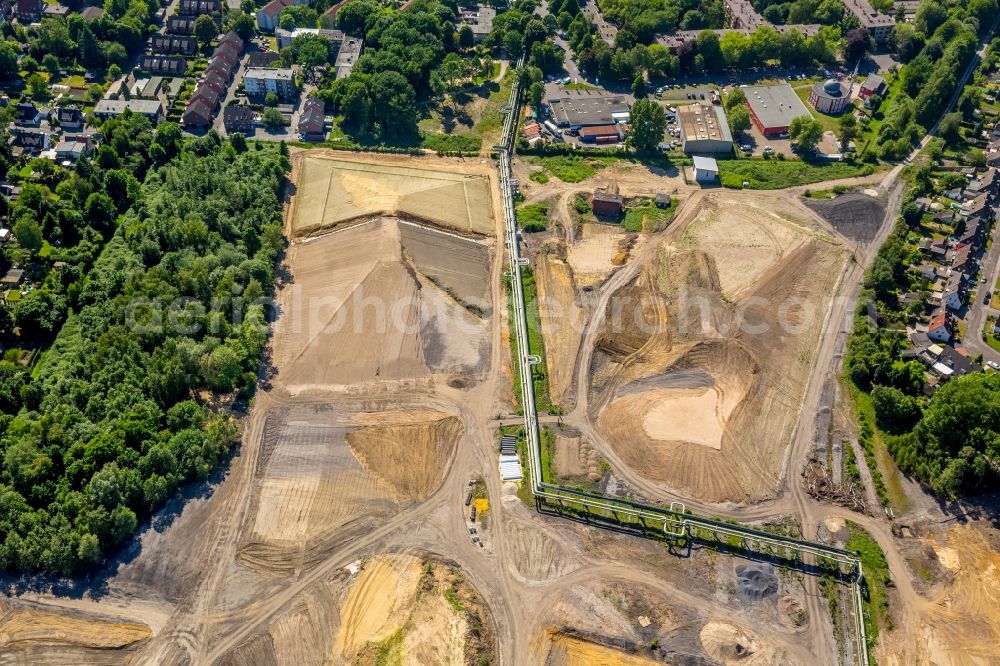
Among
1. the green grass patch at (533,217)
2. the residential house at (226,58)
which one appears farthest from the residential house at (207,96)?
the green grass patch at (533,217)

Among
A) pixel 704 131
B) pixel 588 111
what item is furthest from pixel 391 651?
pixel 588 111

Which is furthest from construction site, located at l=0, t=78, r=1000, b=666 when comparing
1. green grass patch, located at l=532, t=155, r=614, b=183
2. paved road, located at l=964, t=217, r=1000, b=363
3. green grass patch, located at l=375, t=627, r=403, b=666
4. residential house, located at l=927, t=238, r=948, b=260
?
paved road, located at l=964, t=217, r=1000, b=363

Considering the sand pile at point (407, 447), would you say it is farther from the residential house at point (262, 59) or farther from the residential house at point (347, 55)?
the residential house at point (262, 59)

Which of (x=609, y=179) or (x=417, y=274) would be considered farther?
(x=609, y=179)

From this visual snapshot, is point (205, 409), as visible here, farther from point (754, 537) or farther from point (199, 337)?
point (754, 537)

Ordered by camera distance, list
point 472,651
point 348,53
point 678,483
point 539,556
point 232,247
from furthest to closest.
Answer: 1. point 348,53
2. point 232,247
3. point 678,483
4. point 539,556
5. point 472,651

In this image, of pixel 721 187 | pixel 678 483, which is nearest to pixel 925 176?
pixel 721 187

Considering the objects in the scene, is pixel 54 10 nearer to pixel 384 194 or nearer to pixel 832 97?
pixel 384 194
